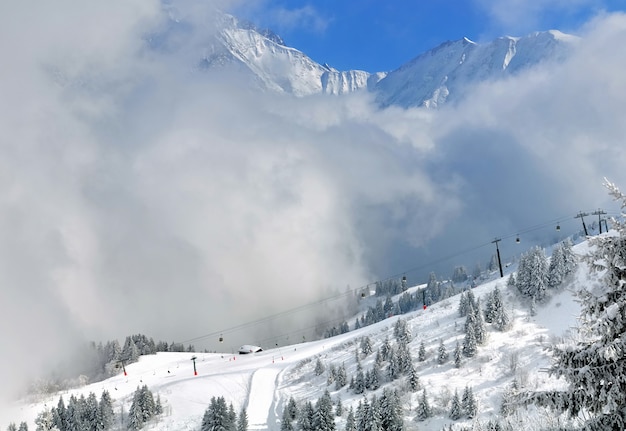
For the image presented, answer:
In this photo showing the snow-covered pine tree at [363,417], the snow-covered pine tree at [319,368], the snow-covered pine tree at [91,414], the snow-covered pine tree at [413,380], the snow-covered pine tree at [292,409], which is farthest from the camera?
the snow-covered pine tree at [319,368]

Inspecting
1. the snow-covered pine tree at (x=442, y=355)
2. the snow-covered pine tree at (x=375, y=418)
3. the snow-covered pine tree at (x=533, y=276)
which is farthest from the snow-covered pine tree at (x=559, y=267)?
the snow-covered pine tree at (x=375, y=418)

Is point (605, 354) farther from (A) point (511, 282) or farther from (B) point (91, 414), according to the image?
(B) point (91, 414)

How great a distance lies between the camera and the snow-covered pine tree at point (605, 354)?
11.9 m

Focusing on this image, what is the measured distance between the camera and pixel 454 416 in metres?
54.5

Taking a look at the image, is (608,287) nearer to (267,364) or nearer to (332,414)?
(332,414)

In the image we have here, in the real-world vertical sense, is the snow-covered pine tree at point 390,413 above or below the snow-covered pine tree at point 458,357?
below

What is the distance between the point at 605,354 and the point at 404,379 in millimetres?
58480

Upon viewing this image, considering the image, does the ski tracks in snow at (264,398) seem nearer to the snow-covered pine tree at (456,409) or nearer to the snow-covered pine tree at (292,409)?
the snow-covered pine tree at (292,409)

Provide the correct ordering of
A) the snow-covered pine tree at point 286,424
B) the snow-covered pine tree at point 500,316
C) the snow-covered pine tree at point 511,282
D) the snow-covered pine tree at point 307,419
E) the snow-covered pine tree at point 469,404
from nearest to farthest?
the snow-covered pine tree at point 469,404 → the snow-covered pine tree at point 307,419 → the snow-covered pine tree at point 286,424 → the snow-covered pine tree at point 500,316 → the snow-covered pine tree at point 511,282

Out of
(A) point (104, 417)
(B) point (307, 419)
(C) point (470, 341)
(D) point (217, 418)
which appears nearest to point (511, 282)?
(C) point (470, 341)

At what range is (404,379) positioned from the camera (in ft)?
218

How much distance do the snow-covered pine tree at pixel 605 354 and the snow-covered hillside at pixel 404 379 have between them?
4032cm

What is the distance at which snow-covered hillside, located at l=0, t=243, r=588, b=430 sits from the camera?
199ft

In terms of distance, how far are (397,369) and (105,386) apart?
75.4m
